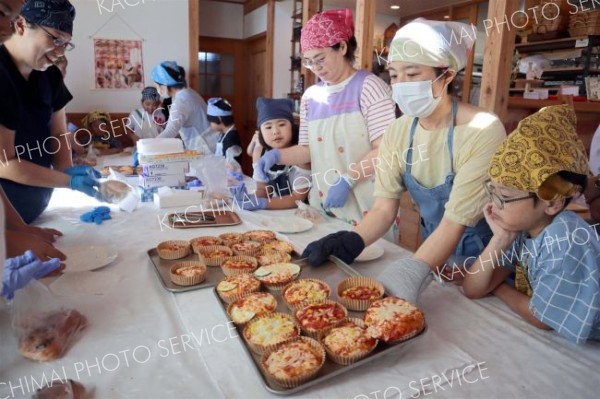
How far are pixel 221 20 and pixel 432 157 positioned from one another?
6205 mm

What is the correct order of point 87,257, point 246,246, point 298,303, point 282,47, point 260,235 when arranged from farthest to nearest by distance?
point 282,47 → point 260,235 → point 246,246 → point 87,257 → point 298,303

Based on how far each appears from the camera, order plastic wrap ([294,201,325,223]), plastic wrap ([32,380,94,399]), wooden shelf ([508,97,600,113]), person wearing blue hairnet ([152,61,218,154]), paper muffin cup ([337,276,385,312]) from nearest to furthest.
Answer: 1. plastic wrap ([32,380,94,399])
2. paper muffin cup ([337,276,385,312])
3. plastic wrap ([294,201,325,223])
4. wooden shelf ([508,97,600,113])
5. person wearing blue hairnet ([152,61,218,154])

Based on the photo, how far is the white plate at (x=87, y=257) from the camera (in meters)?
1.43

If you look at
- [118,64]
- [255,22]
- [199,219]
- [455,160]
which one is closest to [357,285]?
[455,160]

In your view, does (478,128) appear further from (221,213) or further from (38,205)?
(38,205)

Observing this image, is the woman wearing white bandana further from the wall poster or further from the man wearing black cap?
the wall poster

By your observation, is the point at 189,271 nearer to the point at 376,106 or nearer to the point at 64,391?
the point at 64,391

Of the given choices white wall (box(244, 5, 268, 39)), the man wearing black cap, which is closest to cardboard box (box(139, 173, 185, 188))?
the man wearing black cap

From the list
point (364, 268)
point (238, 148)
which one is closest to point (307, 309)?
point (364, 268)

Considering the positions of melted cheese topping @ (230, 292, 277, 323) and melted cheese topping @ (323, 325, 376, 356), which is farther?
melted cheese topping @ (230, 292, 277, 323)

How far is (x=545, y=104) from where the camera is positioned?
396 centimetres

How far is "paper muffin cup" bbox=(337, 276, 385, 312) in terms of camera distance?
1.15 meters

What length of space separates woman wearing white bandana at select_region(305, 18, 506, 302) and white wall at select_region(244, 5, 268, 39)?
5.27 m

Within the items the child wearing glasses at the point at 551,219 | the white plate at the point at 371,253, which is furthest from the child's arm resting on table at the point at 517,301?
the white plate at the point at 371,253
